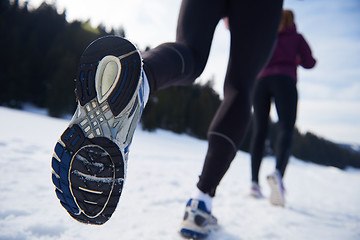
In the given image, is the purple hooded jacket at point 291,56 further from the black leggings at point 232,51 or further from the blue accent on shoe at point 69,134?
the blue accent on shoe at point 69,134

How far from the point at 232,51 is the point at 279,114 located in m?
0.93

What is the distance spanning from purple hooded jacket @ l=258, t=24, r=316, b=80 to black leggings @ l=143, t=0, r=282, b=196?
2.77 feet

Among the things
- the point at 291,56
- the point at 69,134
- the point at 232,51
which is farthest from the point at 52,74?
the point at 69,134

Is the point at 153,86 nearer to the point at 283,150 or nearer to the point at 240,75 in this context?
the point at 240,75

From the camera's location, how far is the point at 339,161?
155ft

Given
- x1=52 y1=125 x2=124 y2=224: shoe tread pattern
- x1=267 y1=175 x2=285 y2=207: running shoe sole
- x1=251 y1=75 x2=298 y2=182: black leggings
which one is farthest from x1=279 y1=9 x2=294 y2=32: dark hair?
x1=52 y1=125 x2=124 y2=224: shoe tread pattern

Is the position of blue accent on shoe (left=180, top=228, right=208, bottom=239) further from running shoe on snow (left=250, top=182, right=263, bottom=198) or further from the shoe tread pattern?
running shoe on snow (left=250, top=182, right=263, bottom=198)

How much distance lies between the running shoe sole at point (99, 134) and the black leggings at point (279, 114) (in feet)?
4.29

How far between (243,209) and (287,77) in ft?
→ 3.13

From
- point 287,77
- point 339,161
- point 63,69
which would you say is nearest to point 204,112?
point 63,69

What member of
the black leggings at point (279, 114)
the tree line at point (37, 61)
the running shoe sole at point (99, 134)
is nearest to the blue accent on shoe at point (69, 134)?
the running shoe sole at point (99, 134)

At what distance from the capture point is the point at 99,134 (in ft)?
1.59

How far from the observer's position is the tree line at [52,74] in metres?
16.4

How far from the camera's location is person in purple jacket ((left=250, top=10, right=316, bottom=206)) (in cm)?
152
